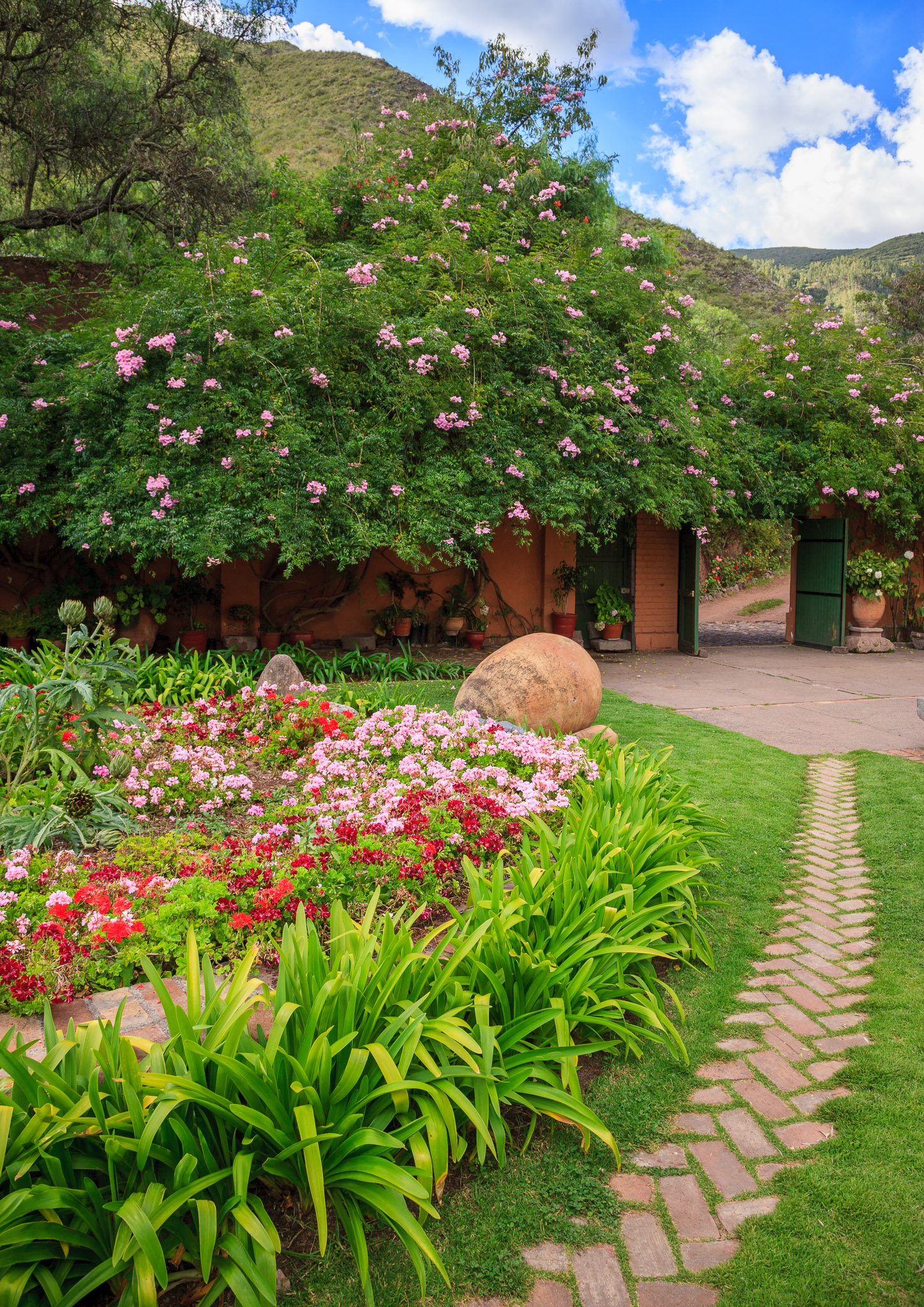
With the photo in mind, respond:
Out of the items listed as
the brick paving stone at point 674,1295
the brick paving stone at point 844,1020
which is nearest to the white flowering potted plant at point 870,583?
the brick paving stone at point 844,1020

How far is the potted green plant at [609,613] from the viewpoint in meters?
A: 12.1

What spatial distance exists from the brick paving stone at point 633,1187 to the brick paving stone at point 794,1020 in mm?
920

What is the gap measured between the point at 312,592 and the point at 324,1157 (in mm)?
8791

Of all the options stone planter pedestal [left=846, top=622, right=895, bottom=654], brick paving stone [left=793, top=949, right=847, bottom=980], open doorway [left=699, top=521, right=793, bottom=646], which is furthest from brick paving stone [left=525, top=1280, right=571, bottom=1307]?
open doorway [left=699, top=521, right=793, bottom=646]

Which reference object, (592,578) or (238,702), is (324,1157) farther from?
(592,578)

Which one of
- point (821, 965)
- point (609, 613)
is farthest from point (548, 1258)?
point (609, 613)

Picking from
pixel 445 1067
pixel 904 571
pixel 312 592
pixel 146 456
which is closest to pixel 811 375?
pixel 904 571

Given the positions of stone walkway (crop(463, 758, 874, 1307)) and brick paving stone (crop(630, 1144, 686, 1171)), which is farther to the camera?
brick paving stone (crop(630, 1144, 686, 1171))

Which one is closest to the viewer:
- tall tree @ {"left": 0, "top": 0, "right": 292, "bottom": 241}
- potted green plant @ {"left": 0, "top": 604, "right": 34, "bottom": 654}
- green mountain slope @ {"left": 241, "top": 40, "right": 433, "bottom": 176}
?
potted green plant @ {"left": 0, "top": 604, "right": 34, "bottom": 654}

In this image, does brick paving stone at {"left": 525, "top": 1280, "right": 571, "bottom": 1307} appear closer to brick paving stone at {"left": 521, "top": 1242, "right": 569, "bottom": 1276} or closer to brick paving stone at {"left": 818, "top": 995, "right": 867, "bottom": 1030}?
brick paving stone at {"left": 521, "top": 1242, "right": 569, "bottom": 1276}

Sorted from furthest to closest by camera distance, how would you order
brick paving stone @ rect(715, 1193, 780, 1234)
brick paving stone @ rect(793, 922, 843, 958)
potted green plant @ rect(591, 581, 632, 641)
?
potted green plant @ rect(591, 581, 632, 641), brick paving stone @ rect(793, 922, 843, 958), brick paving stone @ rect(715, 1193, 780, 1234)

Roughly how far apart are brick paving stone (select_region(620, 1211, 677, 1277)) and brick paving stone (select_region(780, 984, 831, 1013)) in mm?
1209

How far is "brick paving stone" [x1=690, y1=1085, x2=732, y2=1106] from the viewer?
236cm

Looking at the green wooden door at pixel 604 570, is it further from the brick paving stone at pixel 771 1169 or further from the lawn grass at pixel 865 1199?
the brick paving stone at pixel 771 1169
